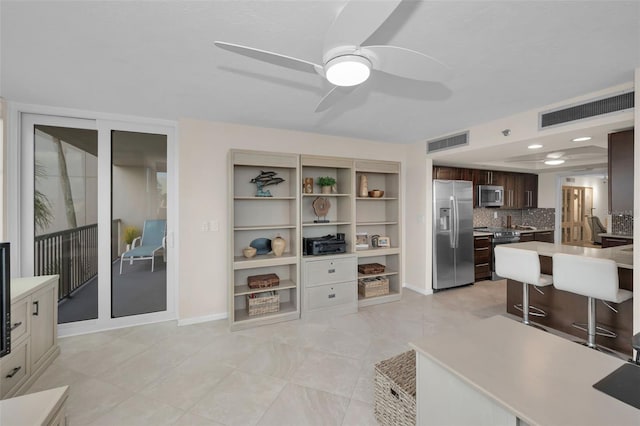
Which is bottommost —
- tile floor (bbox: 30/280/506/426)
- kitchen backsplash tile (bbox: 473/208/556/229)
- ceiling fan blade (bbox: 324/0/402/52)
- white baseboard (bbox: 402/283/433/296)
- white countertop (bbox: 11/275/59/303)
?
tile floor (bbox: 30/280/506/426)

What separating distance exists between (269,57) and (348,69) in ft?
1.39

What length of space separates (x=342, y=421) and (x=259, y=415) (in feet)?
1.84

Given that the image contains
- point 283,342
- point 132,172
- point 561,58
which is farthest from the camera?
point 132,172

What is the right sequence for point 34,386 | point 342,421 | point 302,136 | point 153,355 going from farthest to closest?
1. point 302,136
2. point 153,355
3. point 34,386
4. point 342,421

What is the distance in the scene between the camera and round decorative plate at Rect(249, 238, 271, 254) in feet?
11.6

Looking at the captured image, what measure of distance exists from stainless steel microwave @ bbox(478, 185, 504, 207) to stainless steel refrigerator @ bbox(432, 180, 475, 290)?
77 centimetres

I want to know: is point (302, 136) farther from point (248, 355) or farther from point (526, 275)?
point (526, 275)

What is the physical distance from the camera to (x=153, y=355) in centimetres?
258

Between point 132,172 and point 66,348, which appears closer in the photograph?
point 66,348

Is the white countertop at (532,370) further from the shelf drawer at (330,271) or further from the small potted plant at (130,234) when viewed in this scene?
the small potted plant at (130,234)

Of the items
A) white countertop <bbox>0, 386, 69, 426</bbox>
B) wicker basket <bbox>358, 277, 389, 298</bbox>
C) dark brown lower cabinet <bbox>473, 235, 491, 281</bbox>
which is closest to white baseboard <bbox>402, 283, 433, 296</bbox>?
wicker basket <bbox>358, 277, 389, 298</bbox>

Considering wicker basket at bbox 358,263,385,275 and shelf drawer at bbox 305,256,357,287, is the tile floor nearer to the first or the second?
shelf drawer at bbox 305,256,357,287

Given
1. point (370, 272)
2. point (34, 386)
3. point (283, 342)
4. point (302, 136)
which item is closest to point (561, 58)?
point (302, 136)

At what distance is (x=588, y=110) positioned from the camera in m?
2.48
